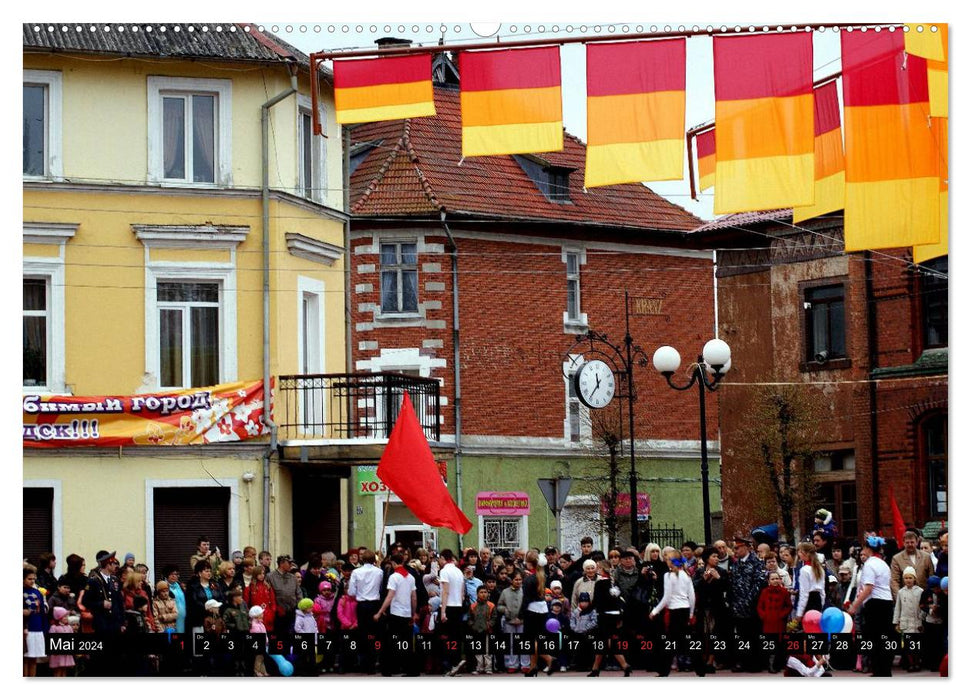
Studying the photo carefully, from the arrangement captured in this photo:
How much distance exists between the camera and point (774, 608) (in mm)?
20438

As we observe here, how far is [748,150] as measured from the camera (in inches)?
706

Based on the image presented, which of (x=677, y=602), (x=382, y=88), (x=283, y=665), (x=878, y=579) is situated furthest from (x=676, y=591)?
(x=382, y=88)

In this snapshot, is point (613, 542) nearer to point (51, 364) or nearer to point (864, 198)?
point (51, 364)

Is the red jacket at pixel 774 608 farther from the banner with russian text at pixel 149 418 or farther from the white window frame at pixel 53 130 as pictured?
the white window frame at pixel 53 130

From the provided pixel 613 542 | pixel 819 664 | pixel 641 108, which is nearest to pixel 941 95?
pixel 641 108

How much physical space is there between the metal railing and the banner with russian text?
18.6 inches

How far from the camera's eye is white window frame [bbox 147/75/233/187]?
23.6m

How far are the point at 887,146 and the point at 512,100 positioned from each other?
340 centimetres

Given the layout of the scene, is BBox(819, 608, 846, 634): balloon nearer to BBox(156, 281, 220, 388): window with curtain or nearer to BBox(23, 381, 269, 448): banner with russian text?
BBox(23, 381, 269, 448): banner with russian text

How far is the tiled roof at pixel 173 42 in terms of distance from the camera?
21141mm

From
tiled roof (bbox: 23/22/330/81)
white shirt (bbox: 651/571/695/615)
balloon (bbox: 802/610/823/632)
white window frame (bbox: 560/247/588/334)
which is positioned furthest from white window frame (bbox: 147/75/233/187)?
white window frame (bbox: 560/247/588/334)

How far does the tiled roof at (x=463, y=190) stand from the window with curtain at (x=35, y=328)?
1364 cm

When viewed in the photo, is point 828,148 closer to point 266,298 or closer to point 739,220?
point 266,298

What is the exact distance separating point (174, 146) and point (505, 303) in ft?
45.1
